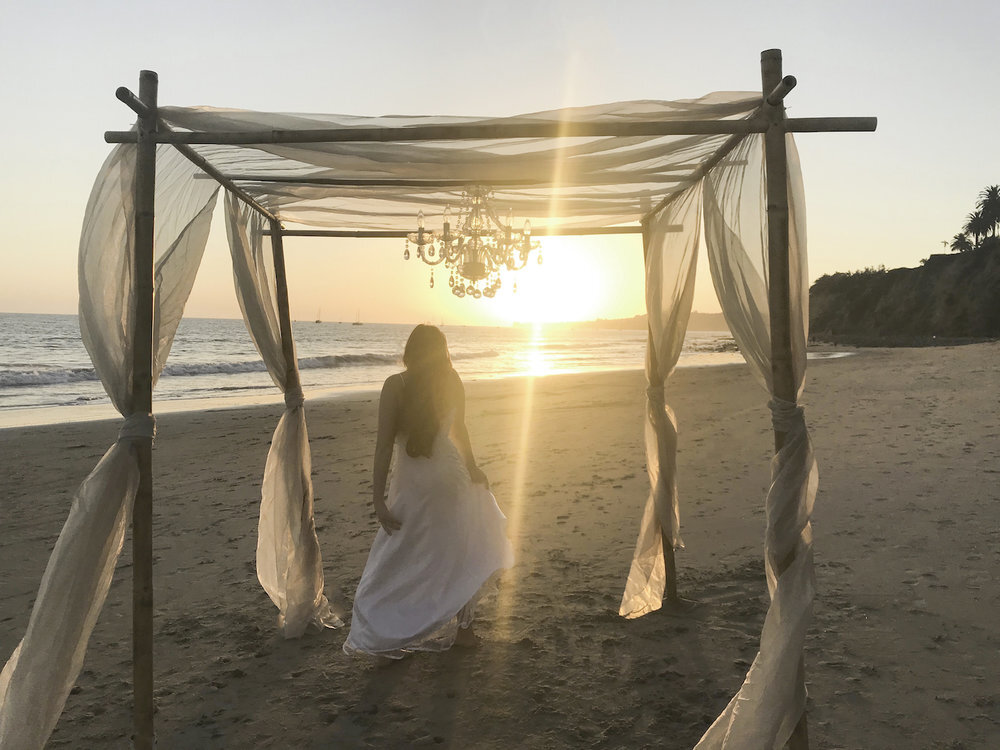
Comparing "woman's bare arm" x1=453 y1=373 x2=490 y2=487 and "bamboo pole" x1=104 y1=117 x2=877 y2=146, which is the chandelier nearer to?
"woman's bare arm" x1=453 y1=373 x2=490 y2=487

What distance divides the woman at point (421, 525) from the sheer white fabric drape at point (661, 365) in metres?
1.14

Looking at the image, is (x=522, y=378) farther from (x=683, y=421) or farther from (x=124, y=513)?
(x=124, y=513)

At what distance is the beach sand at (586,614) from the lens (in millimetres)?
2930

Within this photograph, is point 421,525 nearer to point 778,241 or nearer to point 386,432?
point 386,432

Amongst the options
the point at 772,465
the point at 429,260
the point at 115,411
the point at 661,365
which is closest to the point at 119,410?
the point at 429,260

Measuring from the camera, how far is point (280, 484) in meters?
4.16

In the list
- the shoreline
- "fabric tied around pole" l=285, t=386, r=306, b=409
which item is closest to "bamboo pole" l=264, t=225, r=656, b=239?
"fabric tied around pole" l=285, t=386, r=306, b=409

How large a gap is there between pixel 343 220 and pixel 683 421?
832cm

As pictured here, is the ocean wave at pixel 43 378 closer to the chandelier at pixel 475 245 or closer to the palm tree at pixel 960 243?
the chandelier at pixel 475 245

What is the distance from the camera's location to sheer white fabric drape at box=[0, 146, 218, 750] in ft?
7.94

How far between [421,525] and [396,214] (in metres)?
2.23

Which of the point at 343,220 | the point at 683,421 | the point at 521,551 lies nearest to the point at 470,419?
the point at 683,421

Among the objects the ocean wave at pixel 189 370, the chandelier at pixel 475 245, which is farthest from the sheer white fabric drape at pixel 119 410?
the ocean wave at pixel 189 370

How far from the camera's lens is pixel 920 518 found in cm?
533
